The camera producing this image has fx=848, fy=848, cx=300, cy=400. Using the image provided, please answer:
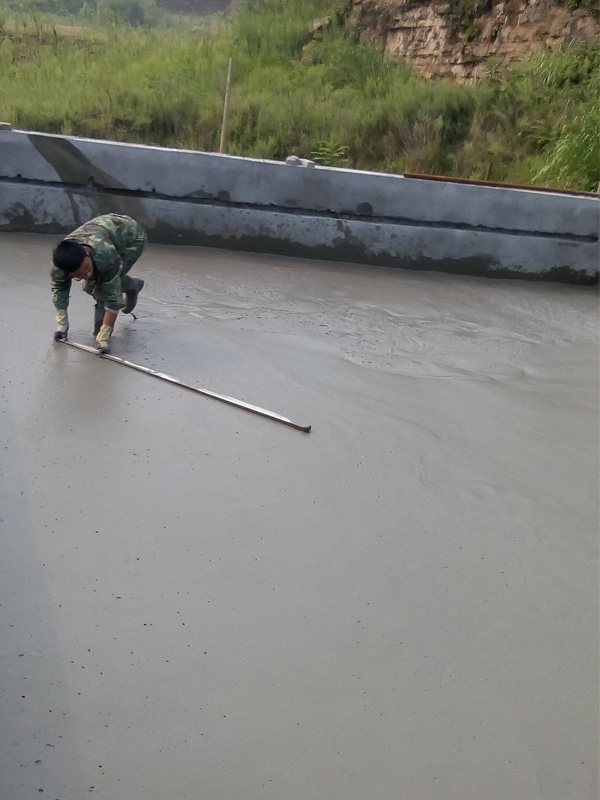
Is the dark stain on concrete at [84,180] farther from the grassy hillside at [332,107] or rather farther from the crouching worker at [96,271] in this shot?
the grassy hillside at [332,107]

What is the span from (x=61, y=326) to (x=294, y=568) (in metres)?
2.53

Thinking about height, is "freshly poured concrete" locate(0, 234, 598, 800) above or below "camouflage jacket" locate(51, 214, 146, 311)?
below

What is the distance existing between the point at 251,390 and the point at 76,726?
254 centimetres

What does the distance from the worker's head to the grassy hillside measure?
626 cm

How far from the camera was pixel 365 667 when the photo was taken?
8.83ft

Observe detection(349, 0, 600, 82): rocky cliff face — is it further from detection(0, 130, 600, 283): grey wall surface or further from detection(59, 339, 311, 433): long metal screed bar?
detection(59, 339, 311, 433): long metal screed bar

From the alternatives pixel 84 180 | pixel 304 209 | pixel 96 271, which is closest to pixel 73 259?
pixel 96 271

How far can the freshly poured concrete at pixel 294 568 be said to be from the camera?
2355mm

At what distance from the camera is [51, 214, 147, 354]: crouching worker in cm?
461

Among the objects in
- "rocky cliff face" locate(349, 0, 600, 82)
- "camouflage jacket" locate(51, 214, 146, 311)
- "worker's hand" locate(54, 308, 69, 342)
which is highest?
"rocky cliff face" locate(349, 0, 600, 82)

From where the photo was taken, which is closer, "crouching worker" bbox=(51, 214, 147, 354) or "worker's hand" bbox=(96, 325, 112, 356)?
"crouching worker" bbox=(51, 214, 147, 354)

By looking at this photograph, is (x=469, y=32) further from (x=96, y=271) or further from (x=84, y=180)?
(x=96, y=271)

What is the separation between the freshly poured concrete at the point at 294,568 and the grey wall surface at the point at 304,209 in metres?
1.93

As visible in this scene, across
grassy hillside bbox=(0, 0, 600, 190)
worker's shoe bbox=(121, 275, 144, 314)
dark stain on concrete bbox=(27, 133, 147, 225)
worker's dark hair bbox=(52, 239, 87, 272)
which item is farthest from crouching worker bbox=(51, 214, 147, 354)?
grassy hillside bbox=(0, 0, 600, 190)
